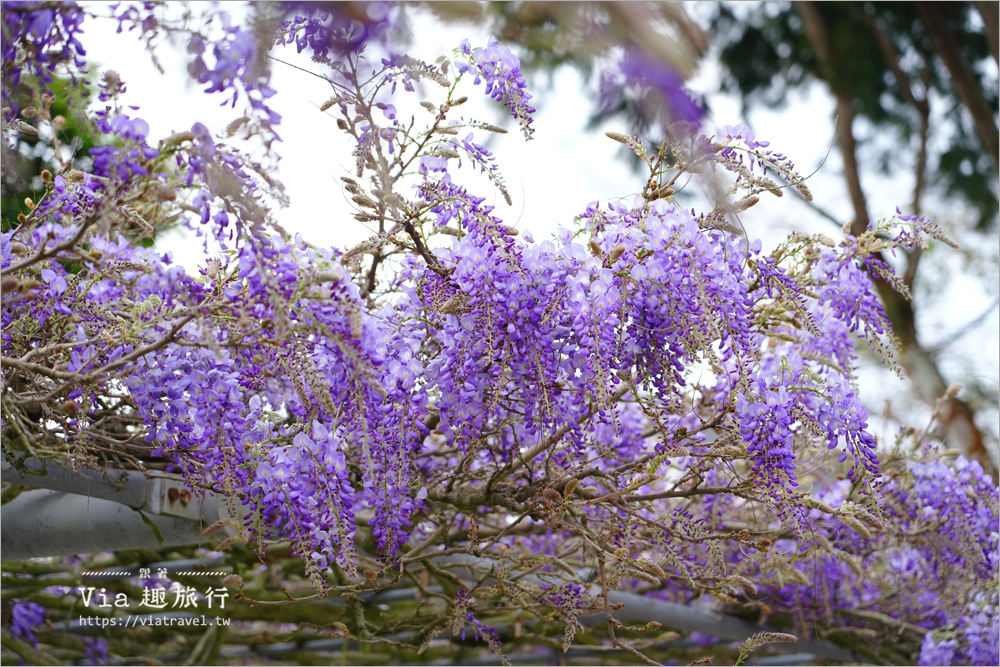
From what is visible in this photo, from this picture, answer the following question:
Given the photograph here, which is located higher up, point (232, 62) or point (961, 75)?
point (961, 75)

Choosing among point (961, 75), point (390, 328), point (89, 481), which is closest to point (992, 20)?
point (961, 75)

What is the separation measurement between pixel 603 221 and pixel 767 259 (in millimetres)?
307

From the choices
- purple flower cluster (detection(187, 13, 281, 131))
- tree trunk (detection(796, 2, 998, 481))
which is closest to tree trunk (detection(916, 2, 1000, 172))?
tree trunk (detection(796, 2, 998, 481))

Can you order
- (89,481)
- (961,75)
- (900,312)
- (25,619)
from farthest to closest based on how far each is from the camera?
1. (900,312)
2. (961,75)
3. (25,619)
4. (89,481)

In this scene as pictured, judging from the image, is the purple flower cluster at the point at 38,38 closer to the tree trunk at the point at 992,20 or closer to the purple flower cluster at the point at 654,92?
the purple flower cluster at the point at 654,92

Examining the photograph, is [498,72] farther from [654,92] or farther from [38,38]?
[654,92]

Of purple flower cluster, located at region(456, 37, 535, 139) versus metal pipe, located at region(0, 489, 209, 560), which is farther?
metal pipe, located at region(0, 489, 209, 560)

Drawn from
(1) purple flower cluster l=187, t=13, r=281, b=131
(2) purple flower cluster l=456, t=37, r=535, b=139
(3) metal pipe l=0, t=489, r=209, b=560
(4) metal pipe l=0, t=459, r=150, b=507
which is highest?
(2) purple flower cluster l=456, t=37, r=535, b=139

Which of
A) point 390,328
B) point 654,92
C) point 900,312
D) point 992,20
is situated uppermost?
point 992,20

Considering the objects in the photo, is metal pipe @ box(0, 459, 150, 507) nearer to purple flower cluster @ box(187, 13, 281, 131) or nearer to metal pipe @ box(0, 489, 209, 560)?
metal pipe @ box(0, 489, 209, 560)

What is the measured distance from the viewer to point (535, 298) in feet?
3.56

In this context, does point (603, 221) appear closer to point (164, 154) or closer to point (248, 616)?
point (164, 154)

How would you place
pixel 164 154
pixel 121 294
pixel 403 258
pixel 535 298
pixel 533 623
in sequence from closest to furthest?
pixel 164 154
pixel 535 298
pixel 121 294
pixel 403 258
pixel 533 623

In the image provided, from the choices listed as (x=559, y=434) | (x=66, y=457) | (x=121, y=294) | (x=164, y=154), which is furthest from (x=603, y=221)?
(x=66, y=457)
